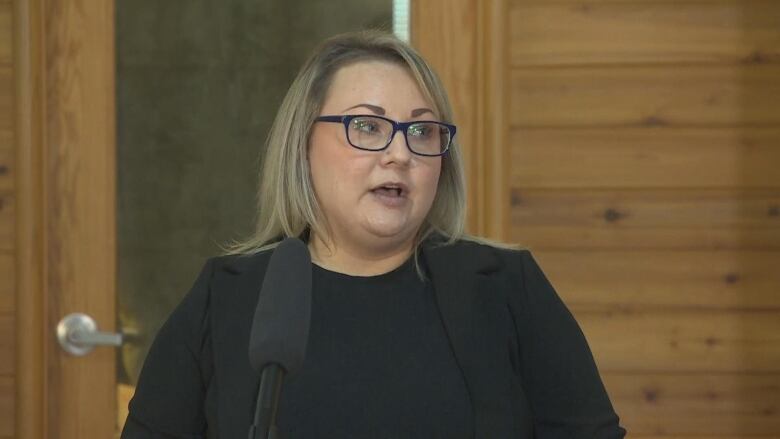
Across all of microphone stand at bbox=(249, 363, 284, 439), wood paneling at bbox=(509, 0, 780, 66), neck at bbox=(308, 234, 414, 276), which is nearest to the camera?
microphone stand at bbox=(249, 363, 284, 439)

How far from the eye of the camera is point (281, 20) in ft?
8.06

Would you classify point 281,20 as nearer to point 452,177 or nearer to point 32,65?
point 32,65

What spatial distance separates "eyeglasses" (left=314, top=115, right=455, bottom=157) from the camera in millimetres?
1401

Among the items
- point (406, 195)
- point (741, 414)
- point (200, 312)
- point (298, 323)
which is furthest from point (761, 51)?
point (298, 323)

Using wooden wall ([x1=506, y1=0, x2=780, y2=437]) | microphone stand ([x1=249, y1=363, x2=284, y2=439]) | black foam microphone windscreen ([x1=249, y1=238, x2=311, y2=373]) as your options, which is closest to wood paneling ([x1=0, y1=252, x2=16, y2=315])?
wooden wall ([x1=506, y1=0, x2=780, y2=437])

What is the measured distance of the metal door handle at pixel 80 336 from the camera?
2432 millimetres

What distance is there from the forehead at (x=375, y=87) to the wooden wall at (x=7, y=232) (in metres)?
1.20

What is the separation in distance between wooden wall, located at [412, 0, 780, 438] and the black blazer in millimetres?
919

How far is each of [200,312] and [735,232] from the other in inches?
52.5

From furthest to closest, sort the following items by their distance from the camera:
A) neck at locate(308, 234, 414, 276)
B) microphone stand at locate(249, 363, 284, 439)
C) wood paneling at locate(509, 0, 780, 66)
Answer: wood paneling at locate(509, 0, 780, 66), neck at locate(308, 234, 414, 276), microphone stand at locate(249, 363, 284, 439)

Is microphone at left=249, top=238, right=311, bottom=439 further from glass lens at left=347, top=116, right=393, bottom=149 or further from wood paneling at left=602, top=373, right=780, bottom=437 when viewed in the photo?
wood paneling at left=602, top=373, right=780, bottom=437

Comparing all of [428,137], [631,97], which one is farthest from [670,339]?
[428,137]

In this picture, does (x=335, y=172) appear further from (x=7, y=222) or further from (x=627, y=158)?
(x=7, y=222)

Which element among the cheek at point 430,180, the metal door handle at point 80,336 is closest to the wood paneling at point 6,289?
the metal door handle at point 80,336
